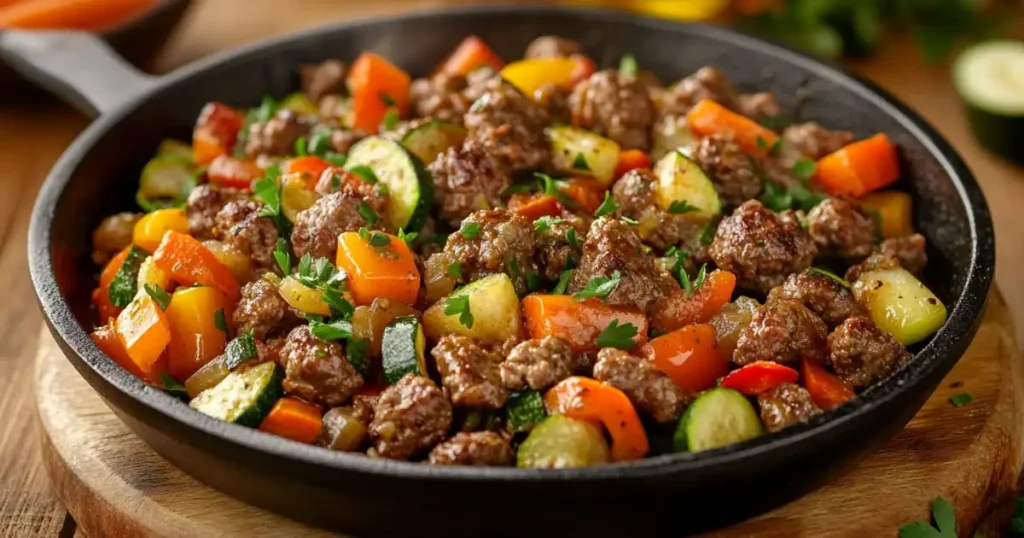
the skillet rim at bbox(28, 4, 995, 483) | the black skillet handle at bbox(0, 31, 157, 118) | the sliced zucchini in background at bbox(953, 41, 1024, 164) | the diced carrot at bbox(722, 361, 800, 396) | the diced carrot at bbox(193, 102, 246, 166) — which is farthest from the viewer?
the sliced zucchini in background at bbox(953, 41, 1024, 164)

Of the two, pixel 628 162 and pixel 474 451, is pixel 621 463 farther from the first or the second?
pixel 628 162

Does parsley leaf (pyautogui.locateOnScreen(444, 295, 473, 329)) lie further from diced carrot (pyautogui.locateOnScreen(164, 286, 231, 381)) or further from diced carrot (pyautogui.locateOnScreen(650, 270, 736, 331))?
diced carrot (pyautogui.locateOnScreen(164, 286, 231, 381))

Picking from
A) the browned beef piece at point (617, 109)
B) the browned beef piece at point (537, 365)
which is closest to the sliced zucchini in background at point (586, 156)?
the browned beef piece at point (617, 109)

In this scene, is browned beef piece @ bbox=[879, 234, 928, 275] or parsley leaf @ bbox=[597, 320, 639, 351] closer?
parsley leaf @ bbox=[597, 320, 639, 351]

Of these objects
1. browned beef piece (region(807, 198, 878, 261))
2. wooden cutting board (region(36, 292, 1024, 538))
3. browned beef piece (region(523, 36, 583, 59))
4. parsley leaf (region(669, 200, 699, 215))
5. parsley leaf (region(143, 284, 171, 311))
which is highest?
browned beef piece (region(523, 36, 583, 59))

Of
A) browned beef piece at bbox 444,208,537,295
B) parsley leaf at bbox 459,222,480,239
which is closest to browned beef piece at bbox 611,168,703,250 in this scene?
browned beef piece at bbox 444,208,537,295

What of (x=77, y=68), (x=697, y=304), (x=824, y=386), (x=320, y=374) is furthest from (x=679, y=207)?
(x=77, y=68)

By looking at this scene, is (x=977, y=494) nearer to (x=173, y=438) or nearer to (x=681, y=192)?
(x=681, y=192)
